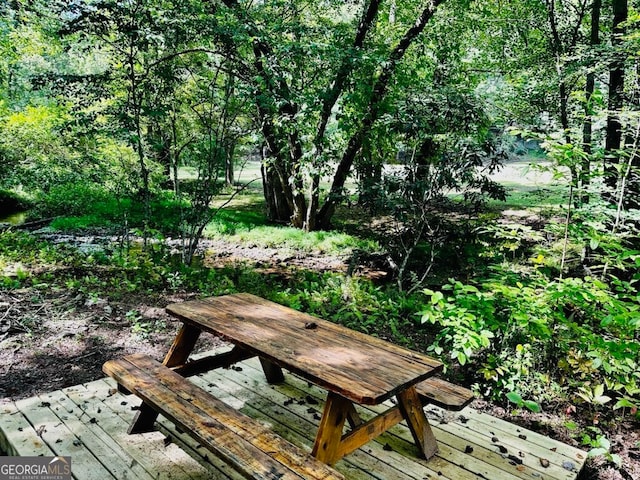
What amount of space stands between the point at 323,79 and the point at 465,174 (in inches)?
134

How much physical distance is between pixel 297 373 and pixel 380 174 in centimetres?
→ 499

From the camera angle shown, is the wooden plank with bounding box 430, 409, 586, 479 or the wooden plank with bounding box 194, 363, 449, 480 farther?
the wooden plank with bounding box 430, 409, 586, 479

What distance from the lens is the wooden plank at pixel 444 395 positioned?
7.34ft

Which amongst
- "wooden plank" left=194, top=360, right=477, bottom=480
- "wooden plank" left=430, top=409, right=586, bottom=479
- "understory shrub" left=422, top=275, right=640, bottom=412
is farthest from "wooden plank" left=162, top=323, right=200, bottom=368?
"wooden plank" left=430, top=409, right=586, bottom=479

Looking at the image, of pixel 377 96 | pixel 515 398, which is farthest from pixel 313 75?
pixel 515 398

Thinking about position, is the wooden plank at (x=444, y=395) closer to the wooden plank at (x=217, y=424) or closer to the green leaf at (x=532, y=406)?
the wooden plank at (x=217, y=424)

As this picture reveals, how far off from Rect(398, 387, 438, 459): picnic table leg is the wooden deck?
0.24 ft

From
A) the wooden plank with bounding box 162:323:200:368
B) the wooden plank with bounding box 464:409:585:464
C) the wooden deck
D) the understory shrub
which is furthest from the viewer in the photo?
the understory shrub

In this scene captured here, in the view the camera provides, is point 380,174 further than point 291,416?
Yes

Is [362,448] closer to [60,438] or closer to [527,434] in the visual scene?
[527,434]

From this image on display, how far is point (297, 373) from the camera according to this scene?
198 centimetres

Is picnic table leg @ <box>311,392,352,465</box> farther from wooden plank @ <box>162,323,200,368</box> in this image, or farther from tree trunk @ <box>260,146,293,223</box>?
tree trunk @ <box>260,146,293,223</box>

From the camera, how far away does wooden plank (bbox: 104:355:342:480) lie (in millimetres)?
1625

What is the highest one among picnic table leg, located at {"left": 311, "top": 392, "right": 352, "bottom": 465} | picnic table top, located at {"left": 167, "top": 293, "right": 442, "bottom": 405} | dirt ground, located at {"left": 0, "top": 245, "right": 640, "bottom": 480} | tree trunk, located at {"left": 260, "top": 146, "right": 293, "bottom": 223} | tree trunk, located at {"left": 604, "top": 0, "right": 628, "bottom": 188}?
tree trunk, located at {"left": 604, "top": 0, "right": 628, "bottom": 188}
